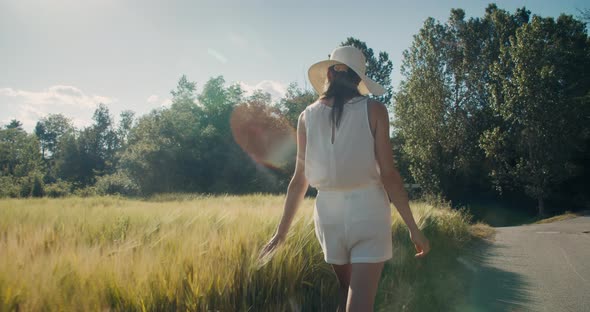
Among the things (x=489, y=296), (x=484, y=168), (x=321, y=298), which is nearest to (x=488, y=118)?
(x=484, y=168)

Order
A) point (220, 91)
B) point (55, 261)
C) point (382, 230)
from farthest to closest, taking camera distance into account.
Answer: point (220, 91) → point (382, 230) → point (55, 261)

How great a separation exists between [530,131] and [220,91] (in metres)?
32.1

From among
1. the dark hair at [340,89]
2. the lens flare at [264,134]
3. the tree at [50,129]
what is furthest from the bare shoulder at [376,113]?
the tree at [50,129]

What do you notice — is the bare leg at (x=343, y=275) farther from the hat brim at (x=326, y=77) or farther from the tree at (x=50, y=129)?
the tree at (x=50, y=129)

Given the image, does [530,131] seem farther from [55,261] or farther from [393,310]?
[55,261]

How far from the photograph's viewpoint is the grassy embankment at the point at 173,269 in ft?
6.56

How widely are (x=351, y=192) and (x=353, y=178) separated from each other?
0.08 m

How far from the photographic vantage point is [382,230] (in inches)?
90.7

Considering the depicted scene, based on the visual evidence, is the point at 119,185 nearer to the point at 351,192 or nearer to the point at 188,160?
the point at 188,160

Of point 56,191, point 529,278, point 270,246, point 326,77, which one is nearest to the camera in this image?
point 270,246

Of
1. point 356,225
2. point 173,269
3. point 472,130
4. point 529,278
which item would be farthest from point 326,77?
point 472,130

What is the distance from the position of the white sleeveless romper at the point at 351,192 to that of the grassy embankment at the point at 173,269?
751mm

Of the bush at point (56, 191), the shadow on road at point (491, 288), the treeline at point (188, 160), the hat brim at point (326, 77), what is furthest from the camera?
the treeline at point (188, 160)

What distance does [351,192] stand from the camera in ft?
7.69
